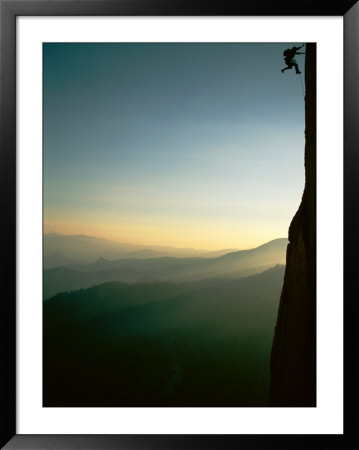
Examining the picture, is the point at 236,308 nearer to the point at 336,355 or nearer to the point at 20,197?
the point at 336,355

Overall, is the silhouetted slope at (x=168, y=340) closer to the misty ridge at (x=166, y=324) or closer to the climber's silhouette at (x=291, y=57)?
the misty ridge at (x=166, y=324)

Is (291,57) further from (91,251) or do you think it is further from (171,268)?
(91,251)

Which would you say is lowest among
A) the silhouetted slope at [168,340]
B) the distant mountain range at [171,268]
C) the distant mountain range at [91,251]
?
the silhouetted slope at [168,340]

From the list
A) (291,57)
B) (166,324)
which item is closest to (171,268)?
(166,324)

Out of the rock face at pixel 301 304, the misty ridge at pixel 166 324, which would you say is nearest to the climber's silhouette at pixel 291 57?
the rock face at pixel 301 304

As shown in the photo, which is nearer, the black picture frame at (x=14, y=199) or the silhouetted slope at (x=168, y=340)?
the black picture frame at (x=14, y=199)

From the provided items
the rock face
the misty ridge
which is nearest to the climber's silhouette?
the rock face

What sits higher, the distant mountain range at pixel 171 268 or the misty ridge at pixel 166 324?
the distant mountain range at pixel 171 268
